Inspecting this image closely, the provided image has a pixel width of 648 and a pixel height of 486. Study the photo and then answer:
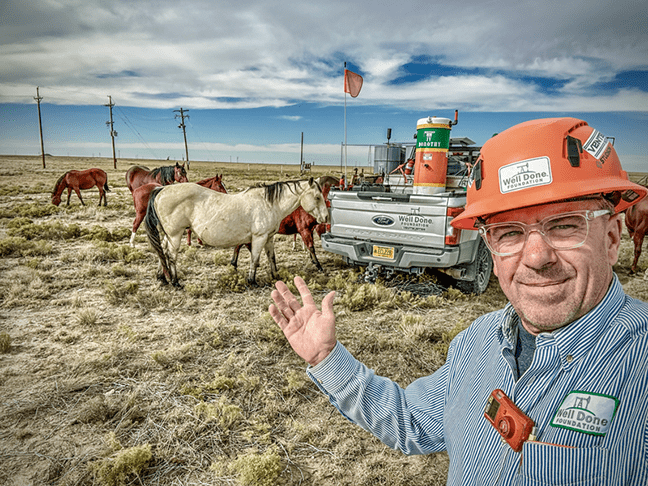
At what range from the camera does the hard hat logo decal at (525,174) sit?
1138 mm

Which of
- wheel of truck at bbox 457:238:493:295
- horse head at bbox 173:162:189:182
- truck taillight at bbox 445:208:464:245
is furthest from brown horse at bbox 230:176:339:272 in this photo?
horse head at bbox 173:162:189:182

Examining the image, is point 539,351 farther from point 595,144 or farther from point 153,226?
point 153,226

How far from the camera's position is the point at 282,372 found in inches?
153

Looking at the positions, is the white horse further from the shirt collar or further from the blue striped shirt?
the shirt collar

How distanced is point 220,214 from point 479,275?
4.85 metres

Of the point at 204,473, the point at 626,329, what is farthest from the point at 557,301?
the point at 204,473

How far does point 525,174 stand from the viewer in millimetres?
1164

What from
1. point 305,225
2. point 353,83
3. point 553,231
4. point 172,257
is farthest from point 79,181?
point 553,231

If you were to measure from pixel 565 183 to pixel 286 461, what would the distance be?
2684 millimetres

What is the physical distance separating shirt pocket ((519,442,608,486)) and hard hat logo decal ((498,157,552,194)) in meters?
0.76

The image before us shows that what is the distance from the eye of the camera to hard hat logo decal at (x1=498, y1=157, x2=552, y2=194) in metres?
1.14

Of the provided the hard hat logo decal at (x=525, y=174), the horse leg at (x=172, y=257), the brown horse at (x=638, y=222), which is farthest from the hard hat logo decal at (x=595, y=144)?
the brown horse at (x=638, y=222)

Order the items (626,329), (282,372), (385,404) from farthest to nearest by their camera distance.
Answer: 1. (282,372)
2. (385,404)
3. (626,329)

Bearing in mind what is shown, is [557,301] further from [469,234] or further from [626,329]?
[469,234]
